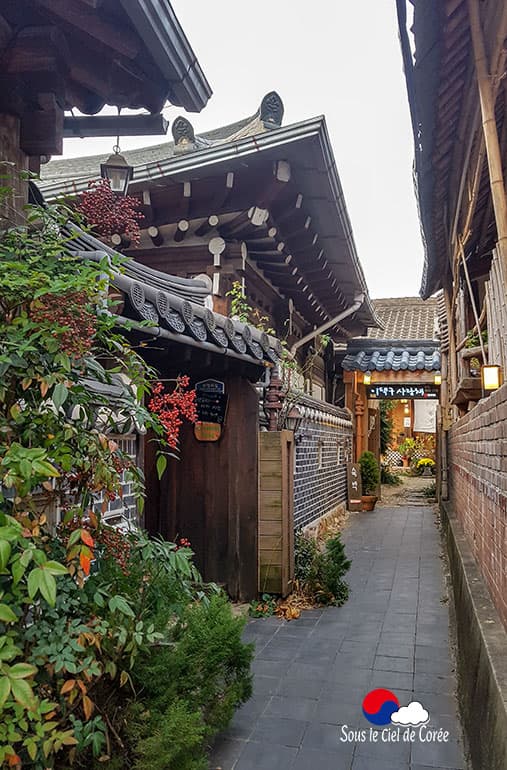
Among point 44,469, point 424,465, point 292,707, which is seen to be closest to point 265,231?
point 292,707

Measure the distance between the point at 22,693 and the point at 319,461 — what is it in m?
9.99

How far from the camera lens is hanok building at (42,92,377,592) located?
712cm

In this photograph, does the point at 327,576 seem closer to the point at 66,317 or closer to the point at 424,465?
the point at 66,317

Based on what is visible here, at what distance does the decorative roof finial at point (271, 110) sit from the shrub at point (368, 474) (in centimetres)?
958

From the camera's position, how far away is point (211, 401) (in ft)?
22.2

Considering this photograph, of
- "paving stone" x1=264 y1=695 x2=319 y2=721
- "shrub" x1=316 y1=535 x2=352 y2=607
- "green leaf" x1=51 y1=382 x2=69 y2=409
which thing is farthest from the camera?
"shrub" x1=316 y1=535 x2=352 y2=607

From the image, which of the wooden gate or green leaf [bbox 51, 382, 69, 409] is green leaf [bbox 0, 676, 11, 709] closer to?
green leaf [bbox 51, 382, 69, 409]

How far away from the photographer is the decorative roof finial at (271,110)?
8.65 meters

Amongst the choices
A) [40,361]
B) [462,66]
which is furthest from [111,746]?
[462,66]

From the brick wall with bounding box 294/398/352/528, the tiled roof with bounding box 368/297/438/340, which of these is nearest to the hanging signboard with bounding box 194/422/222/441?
the brick wall with bounding box 294/398/352/528

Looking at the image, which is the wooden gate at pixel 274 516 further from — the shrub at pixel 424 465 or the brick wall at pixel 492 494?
the shrub at pixel 424 465

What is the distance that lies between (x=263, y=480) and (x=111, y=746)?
13.2ft

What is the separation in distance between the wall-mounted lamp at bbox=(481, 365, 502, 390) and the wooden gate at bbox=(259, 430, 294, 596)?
217 centimetres

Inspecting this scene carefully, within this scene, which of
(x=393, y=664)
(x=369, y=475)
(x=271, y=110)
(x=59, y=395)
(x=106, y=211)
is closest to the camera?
(x=59, y=395)
